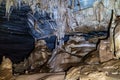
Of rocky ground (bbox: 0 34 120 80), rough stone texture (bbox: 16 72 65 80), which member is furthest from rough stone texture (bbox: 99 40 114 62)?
rough stone texture (bbox: 16 72 65 80)

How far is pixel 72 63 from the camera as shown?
10719 millimetres

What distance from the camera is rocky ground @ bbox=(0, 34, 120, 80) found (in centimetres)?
685

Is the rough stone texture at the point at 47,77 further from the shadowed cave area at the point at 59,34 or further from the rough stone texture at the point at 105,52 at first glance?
the rough stone texture at the point at 105,52

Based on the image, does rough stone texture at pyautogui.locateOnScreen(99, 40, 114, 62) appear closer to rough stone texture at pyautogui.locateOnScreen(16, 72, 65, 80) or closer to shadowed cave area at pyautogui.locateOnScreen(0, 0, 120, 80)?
shadowed cave area at pyautogui.locateOnScreen(0, 0, 120, 80)

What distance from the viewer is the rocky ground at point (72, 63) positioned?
22.5 ft

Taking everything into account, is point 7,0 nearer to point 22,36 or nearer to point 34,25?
point 34,25

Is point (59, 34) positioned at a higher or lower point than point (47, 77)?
higher

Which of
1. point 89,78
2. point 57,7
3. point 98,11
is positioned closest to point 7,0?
point 57,7

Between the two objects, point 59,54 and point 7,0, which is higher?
point 7,0

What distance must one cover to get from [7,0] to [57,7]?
190 centimetres

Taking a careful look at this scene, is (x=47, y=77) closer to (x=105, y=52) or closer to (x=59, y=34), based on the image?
(x=105, y=52)

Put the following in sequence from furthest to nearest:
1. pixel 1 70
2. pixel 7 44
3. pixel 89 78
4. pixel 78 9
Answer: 1. pixel 7 44
2. pixel 78 9
3. pixel 1 70
4. pixel 89 78

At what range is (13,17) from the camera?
1079 cm

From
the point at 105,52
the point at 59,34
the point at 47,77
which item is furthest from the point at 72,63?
the point at 47,77
